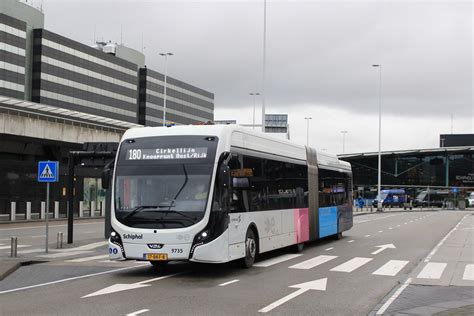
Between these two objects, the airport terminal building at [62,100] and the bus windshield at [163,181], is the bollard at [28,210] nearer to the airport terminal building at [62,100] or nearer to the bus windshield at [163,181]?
the airport terminal building at [62,100]

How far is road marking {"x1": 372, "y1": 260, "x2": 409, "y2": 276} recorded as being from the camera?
13.5 metres

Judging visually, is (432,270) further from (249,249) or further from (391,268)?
(249,249)

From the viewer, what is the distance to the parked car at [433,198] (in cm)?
9962

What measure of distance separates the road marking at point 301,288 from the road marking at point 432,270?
2495 millimetres

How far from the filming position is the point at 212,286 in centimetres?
1106

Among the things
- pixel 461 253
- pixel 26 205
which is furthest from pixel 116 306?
pixel 26 205

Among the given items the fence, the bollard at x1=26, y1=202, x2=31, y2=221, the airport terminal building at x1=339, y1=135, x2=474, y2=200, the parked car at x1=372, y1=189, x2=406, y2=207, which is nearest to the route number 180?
the fence

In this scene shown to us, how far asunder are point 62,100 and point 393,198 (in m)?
63.1

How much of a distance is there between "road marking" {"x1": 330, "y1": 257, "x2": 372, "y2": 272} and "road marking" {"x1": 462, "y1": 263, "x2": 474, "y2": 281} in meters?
2.46

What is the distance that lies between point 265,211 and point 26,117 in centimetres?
3001

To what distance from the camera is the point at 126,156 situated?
1272 centimetres

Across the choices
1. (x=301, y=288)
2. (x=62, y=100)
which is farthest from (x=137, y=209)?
(x=62, y=100)

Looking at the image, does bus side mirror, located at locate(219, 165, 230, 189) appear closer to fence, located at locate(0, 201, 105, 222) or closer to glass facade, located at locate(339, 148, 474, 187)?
fence, located at locate(0, 201, 105, 222)

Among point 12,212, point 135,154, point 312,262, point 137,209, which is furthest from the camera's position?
point 12,212
